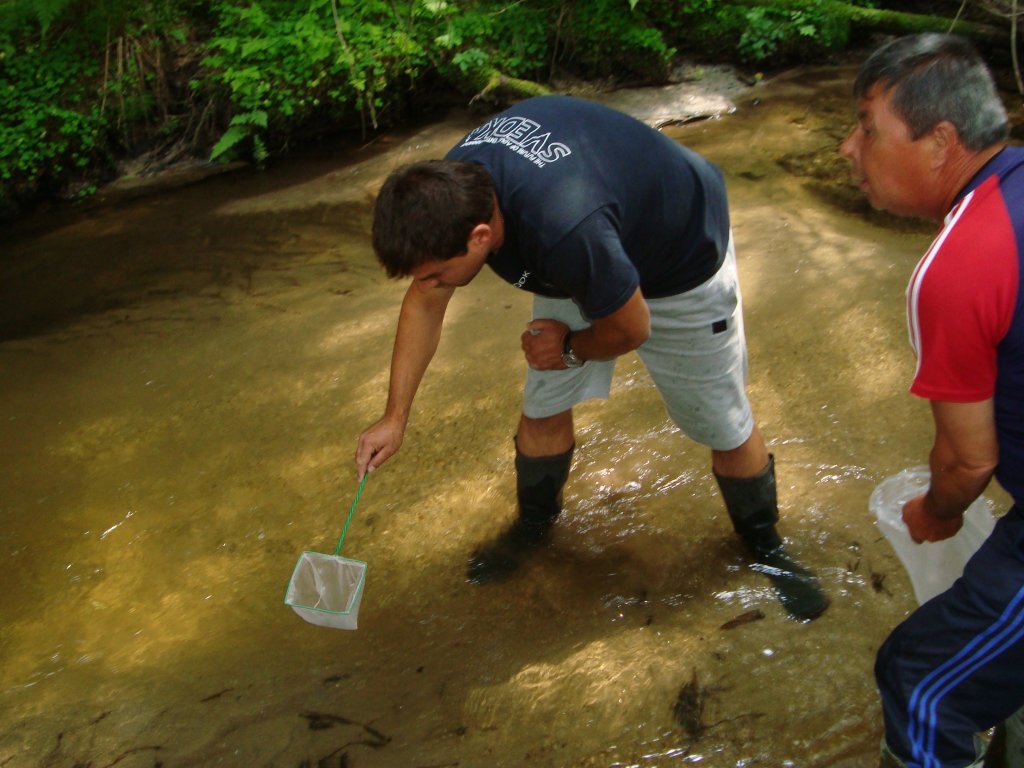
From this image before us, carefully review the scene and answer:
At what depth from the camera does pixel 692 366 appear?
8.17 ft

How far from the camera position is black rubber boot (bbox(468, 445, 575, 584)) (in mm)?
2932

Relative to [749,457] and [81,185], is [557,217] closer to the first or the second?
[749,457]

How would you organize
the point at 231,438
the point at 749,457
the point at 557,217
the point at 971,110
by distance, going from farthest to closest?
the point at 231,438, the point at 749,457, the point at 557,217, the point at 971,110


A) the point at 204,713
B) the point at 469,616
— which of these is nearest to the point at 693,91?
the point at 469,616

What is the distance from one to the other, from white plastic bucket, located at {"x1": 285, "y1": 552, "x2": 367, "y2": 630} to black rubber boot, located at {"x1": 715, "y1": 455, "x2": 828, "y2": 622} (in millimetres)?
1208

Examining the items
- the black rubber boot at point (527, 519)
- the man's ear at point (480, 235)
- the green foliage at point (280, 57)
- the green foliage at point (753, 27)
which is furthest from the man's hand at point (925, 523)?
the green foliage at point (753, 27)

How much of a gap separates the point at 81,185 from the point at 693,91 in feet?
16.4

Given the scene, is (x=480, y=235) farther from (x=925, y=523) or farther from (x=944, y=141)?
(x=925, y=523)

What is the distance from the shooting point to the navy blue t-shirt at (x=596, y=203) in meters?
1.92

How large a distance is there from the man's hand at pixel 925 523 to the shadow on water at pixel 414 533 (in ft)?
2.58

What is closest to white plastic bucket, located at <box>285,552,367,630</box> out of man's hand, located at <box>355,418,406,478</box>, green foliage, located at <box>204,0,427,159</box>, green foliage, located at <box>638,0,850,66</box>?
man's hand, located at <box>355,418,406,478</box>

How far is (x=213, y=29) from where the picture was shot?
23.9 ft

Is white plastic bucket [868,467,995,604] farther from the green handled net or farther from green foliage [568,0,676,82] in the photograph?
green foliage [568,0,676,82]

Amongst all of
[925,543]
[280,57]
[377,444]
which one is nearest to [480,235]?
[377,444]
